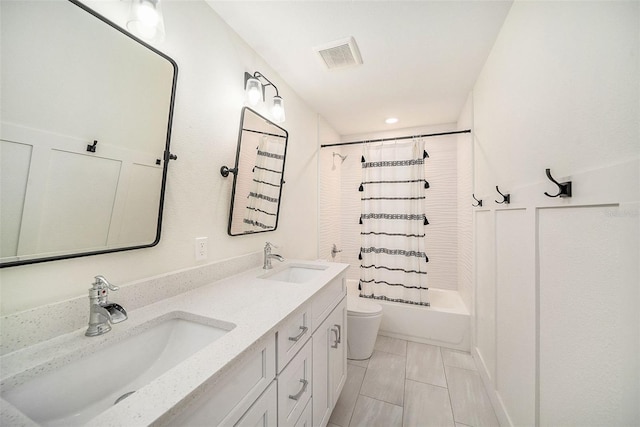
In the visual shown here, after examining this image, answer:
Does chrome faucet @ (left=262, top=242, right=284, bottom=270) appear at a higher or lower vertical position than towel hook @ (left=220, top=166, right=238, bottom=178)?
lower

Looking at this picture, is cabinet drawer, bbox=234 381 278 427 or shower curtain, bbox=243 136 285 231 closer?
cabinet drawer, bbox=234 381 278 427

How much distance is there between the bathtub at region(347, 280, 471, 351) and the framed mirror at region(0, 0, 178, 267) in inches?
85.3

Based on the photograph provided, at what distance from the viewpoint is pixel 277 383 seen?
0.83 m

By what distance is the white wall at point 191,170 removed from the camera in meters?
0.75

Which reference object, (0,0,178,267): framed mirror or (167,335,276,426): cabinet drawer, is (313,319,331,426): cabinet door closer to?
(167,335,276,426): cabinet drawer

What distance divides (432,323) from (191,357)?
2.25 m

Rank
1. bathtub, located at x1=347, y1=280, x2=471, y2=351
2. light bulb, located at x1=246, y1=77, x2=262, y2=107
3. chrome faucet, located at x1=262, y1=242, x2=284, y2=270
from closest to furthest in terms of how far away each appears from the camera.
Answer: light bulb, located at x1=246, y1=77, x2=262, y2=107 < chrome faucet, located at x1=262, y1=242, x2=284, y2=270 < bathtub, located at x1=347, y1=280, x2=471, y2=351

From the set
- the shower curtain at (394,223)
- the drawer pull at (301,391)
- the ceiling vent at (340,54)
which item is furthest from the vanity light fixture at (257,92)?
the drawer pull at (301,391)

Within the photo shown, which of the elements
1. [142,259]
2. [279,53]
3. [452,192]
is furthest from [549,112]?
[452,192]

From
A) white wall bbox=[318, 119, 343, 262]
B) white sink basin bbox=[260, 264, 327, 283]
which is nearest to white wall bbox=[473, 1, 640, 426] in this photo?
white sink basin bbox=[260, 264, 327, 283]

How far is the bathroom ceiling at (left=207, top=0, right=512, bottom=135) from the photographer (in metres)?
1.27

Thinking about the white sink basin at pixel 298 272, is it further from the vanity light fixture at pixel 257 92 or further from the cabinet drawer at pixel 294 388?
the vanity light fixture at pixel 257 92

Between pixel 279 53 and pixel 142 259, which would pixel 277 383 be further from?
pixel 279 53

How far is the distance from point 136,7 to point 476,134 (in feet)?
7.39
